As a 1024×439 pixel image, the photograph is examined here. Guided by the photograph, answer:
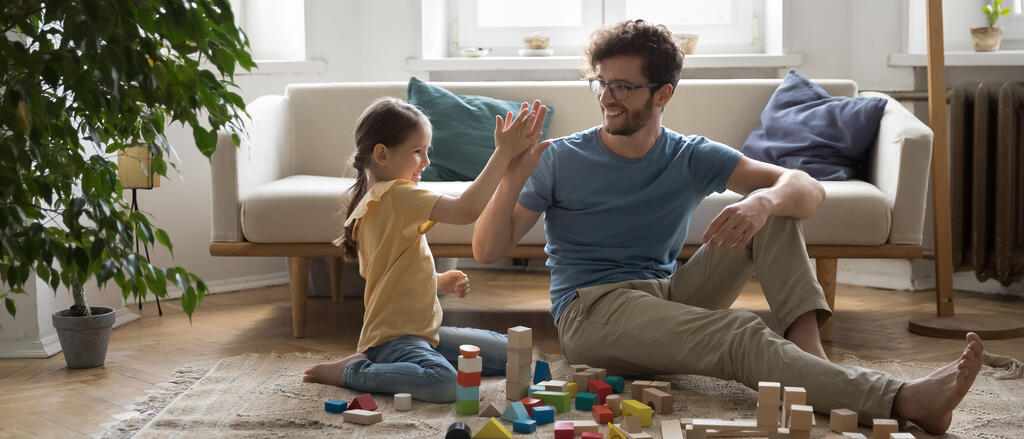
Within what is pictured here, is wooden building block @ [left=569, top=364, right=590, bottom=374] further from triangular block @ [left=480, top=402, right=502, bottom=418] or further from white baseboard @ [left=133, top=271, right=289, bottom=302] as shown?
white baseboard @ [left=133, top=271, right=289, bottom=302]

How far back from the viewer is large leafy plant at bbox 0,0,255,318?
1452mm

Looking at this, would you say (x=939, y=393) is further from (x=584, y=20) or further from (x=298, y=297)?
(x=584, y=20)

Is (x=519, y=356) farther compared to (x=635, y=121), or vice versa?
(x=635, y=121)

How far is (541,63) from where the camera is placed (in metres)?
4.28

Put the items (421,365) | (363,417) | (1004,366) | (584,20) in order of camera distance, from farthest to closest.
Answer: (584,20)
(1004,366)
(421,365)
(363,417)

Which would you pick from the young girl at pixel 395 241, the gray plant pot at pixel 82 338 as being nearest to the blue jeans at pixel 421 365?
the young girl at pixel 395 241

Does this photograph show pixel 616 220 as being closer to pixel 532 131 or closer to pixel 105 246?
pixel 532 131

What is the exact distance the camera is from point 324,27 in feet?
13.9

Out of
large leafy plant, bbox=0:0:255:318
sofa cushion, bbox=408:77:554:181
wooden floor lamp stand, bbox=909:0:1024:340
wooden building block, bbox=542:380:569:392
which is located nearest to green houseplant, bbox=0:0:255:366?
large leafy plant, bbox=0:0:255:318

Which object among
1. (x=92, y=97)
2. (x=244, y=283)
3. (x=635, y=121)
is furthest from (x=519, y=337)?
(x=244, y=283)

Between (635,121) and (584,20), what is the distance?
7.50 ft

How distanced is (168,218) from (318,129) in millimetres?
690

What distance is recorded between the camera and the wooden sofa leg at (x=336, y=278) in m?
3.56

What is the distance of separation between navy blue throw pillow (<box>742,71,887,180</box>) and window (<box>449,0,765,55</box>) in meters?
1.05
